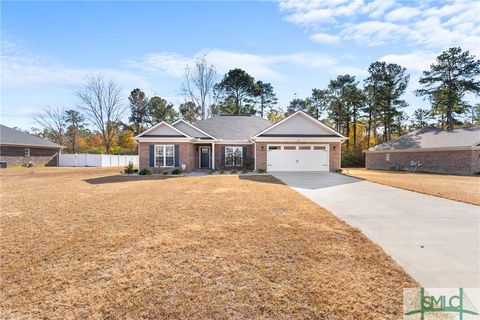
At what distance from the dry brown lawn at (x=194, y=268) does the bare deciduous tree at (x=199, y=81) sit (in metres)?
32.2

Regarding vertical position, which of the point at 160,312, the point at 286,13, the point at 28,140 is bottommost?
the point at 160,312

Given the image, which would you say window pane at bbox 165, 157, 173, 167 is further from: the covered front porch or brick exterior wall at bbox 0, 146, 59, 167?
brick exterior wall at bbox 0, 146, 59, 167

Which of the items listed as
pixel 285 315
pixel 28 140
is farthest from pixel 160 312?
pixel 28 140

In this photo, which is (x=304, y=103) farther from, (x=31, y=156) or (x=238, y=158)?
(x=31, y=156)

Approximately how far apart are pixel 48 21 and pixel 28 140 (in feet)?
92.1

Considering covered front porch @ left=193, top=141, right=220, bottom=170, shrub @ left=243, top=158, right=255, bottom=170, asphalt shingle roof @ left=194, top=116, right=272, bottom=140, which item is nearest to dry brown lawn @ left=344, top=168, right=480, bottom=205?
shrub @ left=243, top=158, right=255, bottom=170

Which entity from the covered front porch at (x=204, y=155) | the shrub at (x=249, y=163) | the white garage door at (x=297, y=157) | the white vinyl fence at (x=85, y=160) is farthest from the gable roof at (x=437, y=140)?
the white vinyl fence at (x=85, y=160)

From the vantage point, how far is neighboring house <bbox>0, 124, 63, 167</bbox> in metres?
29.4

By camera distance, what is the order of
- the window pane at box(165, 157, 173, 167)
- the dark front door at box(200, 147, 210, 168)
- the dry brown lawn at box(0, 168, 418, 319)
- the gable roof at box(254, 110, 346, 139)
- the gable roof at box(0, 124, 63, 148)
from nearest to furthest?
the dry brown lawn at box(0, 168, 418, 319), the window pane at box(165, 157, 173, 167), the gable roof at box(254, 110, 346, 139), the dark front door at box(200, 147, 210, 168), the gable roof at box(0, 124, 63, 148)

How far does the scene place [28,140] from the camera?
32.2m

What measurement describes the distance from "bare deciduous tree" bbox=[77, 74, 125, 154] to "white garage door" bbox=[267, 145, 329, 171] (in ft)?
104

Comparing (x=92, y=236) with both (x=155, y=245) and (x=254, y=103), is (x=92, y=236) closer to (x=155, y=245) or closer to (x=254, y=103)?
(x=155, y=245)

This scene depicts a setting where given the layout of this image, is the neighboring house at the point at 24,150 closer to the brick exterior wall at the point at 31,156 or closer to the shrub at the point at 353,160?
the brick exterior wall at the point at 31,156

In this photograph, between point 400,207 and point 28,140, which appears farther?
point 28,140
